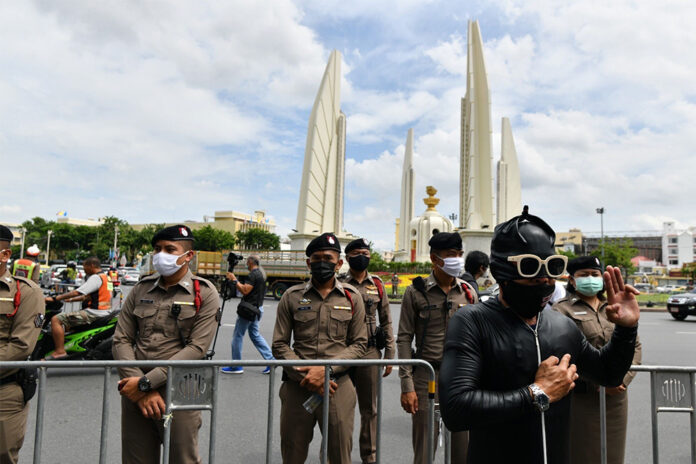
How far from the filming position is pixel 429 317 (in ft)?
11.1

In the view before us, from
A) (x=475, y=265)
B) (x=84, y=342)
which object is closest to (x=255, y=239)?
(x=84, y=342)

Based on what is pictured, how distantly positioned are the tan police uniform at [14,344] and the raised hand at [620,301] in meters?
3.13

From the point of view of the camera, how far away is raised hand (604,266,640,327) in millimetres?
1693

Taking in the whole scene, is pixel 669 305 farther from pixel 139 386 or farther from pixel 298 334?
pixel 139 386

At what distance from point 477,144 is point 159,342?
29291mm

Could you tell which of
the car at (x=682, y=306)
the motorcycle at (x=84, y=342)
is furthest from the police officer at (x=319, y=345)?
the car at (x=682, y=306)

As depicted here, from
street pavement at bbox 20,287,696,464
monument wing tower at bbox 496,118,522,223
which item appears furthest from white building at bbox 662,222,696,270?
street pavement at bbox 20,287,696,464

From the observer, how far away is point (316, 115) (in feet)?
94.1

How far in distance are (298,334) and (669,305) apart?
54.7 ft

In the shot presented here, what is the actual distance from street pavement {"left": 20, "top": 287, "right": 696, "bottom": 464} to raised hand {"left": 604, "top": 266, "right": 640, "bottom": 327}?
1859 mm

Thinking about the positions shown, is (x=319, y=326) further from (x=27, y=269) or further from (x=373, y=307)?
(x=27, y=269)

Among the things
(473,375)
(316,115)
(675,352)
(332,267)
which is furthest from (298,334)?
(316,115)

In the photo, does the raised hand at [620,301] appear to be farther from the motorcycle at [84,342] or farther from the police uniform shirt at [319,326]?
the motorcycle at [84,342]

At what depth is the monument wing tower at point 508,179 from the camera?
33219mm
